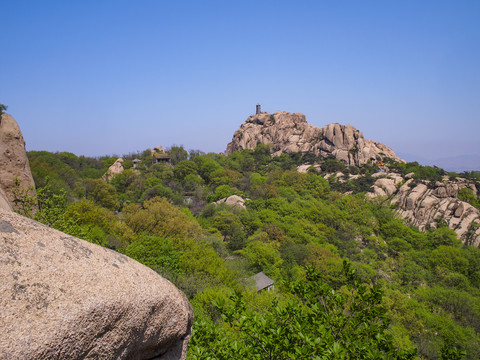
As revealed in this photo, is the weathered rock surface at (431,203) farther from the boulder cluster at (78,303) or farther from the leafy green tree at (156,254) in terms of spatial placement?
the boulder cluster at (78,303)

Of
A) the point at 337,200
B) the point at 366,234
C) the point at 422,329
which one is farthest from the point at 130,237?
the point at 337,200

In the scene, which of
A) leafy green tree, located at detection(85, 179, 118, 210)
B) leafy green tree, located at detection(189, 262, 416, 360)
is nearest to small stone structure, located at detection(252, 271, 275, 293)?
leafy green tree, located at detection(189, 262, 416, 360)

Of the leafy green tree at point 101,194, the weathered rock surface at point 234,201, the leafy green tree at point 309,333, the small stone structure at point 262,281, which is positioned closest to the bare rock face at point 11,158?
the leafy green tree at point 309,333

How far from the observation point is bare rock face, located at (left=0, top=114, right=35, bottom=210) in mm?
9211

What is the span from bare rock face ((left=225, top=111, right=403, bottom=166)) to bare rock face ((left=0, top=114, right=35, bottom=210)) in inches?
2509

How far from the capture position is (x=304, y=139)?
252ft

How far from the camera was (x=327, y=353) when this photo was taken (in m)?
4.29

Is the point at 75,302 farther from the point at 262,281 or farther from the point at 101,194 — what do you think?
the point at 101,194

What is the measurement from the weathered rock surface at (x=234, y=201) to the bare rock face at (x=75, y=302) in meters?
35.7

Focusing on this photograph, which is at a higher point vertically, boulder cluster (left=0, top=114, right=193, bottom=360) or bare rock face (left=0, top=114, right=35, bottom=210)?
bare rock face (left=0, top=114, right=35, bottom=210)

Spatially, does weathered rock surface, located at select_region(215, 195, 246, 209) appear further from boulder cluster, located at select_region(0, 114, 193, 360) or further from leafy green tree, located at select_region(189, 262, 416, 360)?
boulder cluster, located at select_region(0, 114, 193, 360)

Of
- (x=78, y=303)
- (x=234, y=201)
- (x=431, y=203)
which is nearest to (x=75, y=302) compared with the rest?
(x=78, y=303)

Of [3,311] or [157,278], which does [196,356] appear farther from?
[3,311]

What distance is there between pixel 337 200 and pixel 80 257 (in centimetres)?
4622
